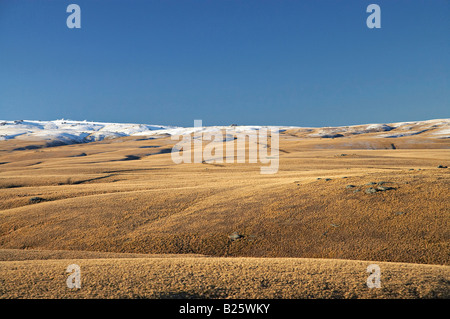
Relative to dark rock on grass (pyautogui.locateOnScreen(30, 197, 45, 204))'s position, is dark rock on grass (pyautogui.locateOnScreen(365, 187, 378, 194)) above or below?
above

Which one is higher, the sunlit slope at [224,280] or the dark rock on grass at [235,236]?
the sunlit slope at [224,280]

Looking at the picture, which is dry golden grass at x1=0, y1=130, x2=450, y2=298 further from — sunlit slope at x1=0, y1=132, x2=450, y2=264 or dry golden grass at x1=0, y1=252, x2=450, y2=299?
dry golden grass at x1=0, y1=252, x2=450, y2=299

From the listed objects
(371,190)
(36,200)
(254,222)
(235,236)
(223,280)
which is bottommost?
(235,236)

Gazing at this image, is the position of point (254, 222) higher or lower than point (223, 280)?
higher

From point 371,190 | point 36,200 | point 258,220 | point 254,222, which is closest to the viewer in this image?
point 254,222

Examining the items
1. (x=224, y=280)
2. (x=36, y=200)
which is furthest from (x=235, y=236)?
(x=36, y=200)

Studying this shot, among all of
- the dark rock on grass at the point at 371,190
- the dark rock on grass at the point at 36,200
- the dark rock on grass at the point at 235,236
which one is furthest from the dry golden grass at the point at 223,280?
the dark rock on grass at the point at 36,200

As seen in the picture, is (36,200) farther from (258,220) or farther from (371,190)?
(371,190)

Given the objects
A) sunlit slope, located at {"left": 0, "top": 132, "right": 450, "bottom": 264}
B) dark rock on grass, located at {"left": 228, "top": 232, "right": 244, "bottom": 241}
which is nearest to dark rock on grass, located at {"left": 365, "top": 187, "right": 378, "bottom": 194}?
sunlit slope, located at {"left": 0, "top": 132, "right": 450, "bottom": 264}

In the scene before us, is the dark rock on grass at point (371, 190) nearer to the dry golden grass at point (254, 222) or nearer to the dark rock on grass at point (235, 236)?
the dry golden grass at point (254, 222)

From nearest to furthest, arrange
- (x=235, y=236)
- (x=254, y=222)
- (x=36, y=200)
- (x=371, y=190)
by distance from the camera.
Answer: (x=235, y=236) < (x=254, y=222) < (x=371, y=190) < (x=36, y=200)
